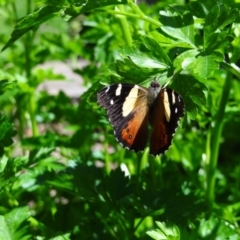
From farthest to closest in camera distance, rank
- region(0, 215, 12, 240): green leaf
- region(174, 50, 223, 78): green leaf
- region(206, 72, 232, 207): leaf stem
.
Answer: region(206, 72, 232, 207): leaf stem
region(0, 215, 12, 240): green leaf
region(174, 50, 223, 78): green leaf

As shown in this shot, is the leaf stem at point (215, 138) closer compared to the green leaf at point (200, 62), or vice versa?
the green leaf at point (200, 62)

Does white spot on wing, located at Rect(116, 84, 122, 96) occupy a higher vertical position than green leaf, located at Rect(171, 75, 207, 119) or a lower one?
higher

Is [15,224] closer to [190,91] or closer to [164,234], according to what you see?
[164,234]

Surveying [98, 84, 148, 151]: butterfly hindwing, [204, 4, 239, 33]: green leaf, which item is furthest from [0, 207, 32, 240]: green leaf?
[204, 4, 239, 33]: green leaf

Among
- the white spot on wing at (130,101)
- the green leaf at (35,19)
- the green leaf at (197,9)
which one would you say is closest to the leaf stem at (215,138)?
the green leaf at (197,9)

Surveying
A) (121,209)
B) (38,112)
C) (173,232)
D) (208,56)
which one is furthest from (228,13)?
(38,112)

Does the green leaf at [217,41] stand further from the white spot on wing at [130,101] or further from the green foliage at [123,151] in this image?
the white spot on wing at [130,101]

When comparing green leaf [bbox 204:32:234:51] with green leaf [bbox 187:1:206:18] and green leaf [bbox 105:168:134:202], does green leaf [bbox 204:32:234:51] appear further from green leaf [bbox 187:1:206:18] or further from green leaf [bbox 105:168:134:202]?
green leaf [bbox 105:168:134:202]

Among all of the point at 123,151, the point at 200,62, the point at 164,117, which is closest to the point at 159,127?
the point at 164,117
